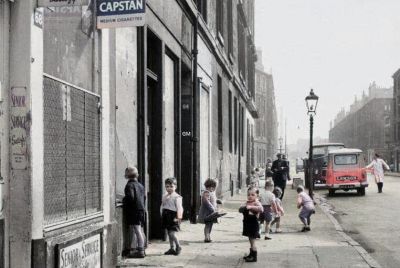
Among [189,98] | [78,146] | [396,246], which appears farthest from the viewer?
[189,98]

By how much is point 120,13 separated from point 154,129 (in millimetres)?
5140

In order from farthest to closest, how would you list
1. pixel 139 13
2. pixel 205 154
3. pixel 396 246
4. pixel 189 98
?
pixel 205 154, pixel 189 98, pixel 396 246, pixel 139 13

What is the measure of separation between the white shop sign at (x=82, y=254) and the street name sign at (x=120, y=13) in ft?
8.98

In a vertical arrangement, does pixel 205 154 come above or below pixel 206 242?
above

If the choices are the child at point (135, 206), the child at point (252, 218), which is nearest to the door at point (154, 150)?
the child at point (252, 218)

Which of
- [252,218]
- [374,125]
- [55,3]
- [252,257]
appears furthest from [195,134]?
[374,125]

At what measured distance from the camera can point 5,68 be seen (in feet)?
19.6

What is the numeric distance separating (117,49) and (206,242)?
4630 mm

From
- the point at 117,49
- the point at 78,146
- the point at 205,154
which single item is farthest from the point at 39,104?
the point at 205,154

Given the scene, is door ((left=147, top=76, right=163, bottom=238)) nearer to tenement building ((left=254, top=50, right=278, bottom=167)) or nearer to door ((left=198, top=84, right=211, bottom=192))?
door ((left=198, top=84, right=211, bottom=192))

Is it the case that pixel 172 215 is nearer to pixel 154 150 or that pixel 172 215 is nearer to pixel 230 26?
pixel 154 150

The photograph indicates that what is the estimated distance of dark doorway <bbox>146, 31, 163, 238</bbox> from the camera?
40.0 ft

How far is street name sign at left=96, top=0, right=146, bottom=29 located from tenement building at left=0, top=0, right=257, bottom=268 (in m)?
0.01

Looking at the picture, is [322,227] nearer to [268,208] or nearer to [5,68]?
[268,208]
